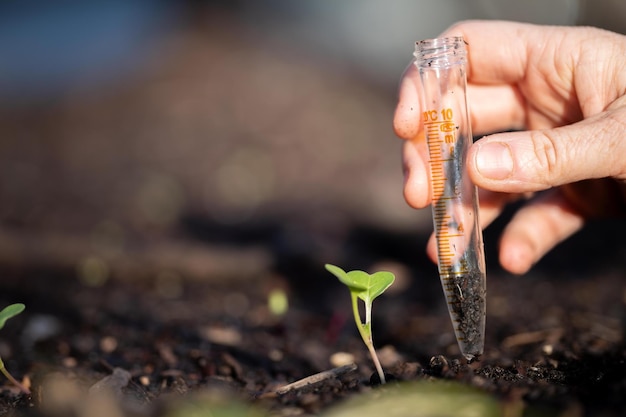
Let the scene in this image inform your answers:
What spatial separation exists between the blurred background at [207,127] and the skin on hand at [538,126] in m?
2.04

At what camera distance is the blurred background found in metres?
5.23

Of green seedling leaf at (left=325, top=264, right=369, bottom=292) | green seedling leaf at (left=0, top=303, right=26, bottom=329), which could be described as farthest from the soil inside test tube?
green seedling leaf at (left=0, top=303, right=26, bottom=329)

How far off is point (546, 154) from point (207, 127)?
268 inches

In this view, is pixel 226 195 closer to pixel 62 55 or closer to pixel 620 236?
pixel 620 236

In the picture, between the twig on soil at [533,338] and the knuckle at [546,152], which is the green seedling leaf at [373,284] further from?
the twig on soil at [533,338]

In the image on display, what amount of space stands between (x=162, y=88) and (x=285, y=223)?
4.27m

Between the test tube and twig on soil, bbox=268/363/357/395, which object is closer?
twig on soil, bbox=268/363/357/395

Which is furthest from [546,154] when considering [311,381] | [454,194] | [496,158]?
[311,381]

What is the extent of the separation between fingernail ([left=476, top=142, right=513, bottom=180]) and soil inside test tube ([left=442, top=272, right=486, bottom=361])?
16.7 inches

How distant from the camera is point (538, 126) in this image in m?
2.93

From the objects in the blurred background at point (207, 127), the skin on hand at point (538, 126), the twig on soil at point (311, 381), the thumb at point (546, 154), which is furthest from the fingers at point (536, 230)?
the blurred background at point (207, 127)

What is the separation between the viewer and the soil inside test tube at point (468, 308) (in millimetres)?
2215

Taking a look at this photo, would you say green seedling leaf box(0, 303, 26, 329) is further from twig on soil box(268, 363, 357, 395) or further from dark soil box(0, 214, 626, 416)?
twig on soil box(268, 363, 357, 395)

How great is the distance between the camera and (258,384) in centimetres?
235
